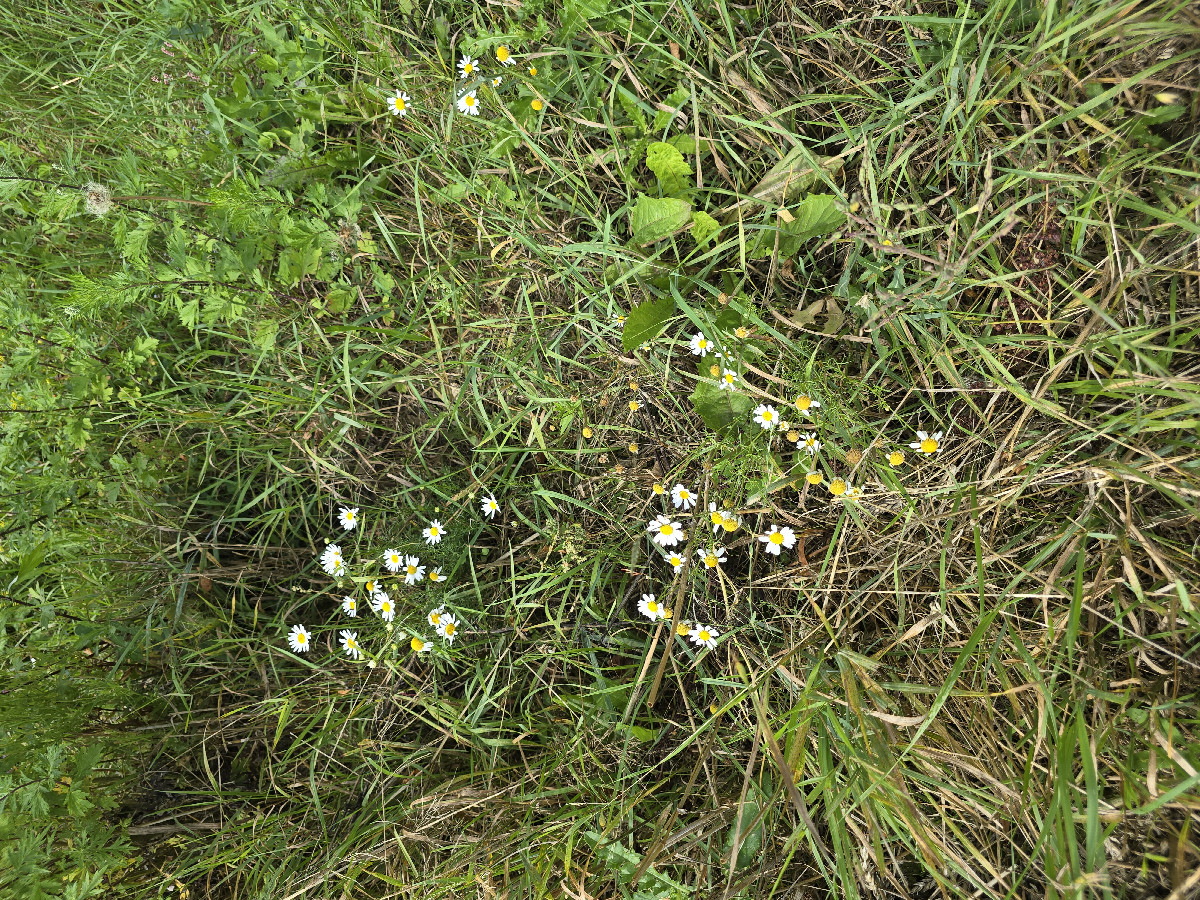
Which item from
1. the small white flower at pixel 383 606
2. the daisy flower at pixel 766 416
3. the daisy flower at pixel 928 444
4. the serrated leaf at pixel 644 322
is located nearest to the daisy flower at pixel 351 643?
the small white flower at pixel 383 606

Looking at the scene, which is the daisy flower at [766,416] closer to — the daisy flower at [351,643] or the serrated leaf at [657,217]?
the serrated leaf at [657,217]

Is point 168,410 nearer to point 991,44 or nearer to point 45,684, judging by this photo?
point 45,684

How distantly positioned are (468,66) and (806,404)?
1.61 metres

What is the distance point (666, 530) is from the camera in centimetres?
207

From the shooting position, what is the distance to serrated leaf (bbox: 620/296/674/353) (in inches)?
78.1

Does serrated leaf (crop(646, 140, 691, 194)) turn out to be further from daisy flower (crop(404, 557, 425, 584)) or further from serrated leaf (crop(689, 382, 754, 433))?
daisy flower (crop(404, 557, 425, 584))

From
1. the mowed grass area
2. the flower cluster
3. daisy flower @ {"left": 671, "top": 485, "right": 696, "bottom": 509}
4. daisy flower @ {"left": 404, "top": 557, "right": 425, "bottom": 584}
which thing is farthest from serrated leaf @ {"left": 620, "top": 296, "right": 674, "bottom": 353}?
daisy flower @ {"left": 404, "top": 557, "right": 425, "bottom": 584}

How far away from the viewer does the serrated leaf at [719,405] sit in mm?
1966

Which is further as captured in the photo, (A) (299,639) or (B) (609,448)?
(A) (299,639)

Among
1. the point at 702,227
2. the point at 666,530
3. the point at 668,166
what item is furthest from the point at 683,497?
the point at 668,166

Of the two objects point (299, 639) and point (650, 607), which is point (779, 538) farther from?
point (299, 639)

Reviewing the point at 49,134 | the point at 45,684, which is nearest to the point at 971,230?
the point at 45,684

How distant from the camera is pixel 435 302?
2330 mm

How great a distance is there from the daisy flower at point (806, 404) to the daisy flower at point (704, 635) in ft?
2.46
